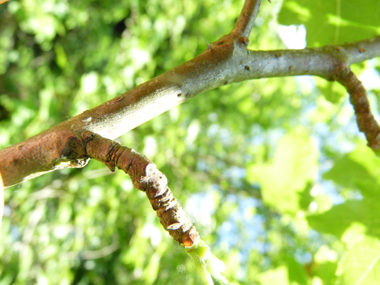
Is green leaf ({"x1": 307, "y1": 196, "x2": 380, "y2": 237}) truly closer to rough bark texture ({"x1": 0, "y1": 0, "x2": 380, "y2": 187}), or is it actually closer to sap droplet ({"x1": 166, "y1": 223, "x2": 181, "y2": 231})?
rough bark texture ({"x1": 0, "y1": 0, "x2": 380, "y2": 187})

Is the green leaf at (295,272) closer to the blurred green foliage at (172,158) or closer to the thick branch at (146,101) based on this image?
the blurred green foliage at (172,158)

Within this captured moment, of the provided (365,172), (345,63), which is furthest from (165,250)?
(345,63)

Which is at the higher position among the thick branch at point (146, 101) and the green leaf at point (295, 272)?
the thick branch at point (146, 101)

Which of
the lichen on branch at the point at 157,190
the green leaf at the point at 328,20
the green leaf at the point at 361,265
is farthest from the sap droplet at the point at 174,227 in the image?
the green leaf at the point at 328,20

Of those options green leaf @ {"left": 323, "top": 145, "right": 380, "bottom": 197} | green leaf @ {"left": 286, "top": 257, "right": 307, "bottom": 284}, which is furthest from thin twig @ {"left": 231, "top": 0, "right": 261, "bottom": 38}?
green leaf @ {"left": 286, "top": 257, "right": 307, "bottom": 284}

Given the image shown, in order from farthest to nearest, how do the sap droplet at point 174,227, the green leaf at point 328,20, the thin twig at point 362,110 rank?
the green leaf at point 328,20 → the thin twig at point 362,110 → the sap droplet at point 174,227

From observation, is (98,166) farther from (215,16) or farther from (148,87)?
(148,87)

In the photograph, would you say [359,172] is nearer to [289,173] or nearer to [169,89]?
[289,173]
